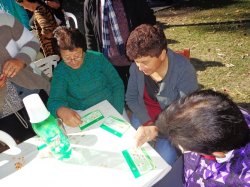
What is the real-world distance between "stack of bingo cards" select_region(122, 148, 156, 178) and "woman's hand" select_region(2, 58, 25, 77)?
1031 millimetres

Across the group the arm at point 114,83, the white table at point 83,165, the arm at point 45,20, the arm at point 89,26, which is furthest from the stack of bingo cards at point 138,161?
the arm at point 45,20

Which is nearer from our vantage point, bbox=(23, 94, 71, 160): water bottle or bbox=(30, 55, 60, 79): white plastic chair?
bbox=(23, 94, 71, 160): water bottle

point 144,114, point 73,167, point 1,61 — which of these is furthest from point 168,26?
point 73,167

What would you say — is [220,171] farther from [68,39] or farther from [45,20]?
[45,20]

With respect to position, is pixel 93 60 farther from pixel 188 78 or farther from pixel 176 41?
pixel 176 41

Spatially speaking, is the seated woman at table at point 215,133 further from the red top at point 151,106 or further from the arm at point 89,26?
the arm at point 89,26

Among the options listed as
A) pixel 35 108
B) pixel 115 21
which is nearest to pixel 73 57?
pixel 115 21

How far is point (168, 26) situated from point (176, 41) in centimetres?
89

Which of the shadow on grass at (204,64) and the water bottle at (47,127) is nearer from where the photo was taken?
the water bottle at (47,127)

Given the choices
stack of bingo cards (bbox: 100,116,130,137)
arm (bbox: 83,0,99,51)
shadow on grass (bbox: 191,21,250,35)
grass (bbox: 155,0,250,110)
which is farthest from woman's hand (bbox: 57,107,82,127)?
shadow on grass (bbox: 191,21,250,35)

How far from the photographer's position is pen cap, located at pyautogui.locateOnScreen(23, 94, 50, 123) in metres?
1.67

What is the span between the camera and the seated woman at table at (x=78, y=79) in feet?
7.98

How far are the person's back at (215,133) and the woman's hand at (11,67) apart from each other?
1.22 meters

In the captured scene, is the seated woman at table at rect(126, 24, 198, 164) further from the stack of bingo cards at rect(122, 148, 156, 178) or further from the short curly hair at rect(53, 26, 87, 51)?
the stack of bingo cards at rect(122, 148, 156, 178)
